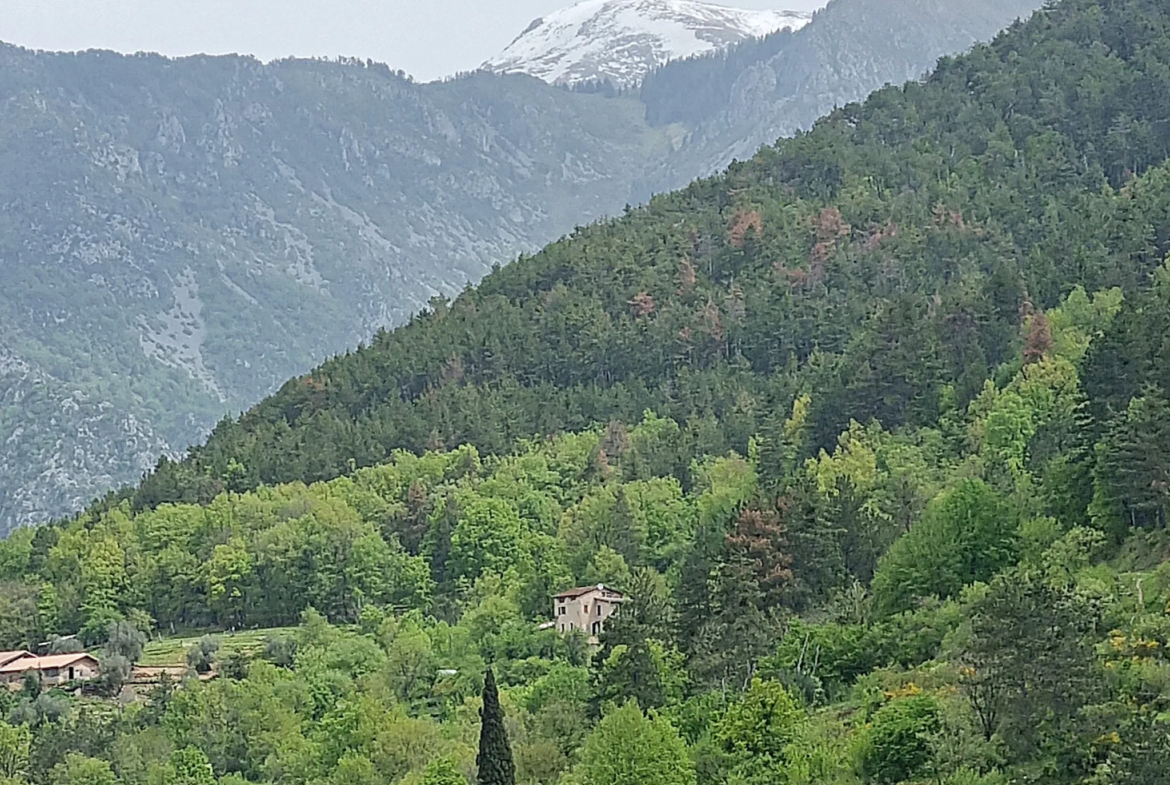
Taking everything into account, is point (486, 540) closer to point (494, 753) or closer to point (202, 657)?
point (202, 657)

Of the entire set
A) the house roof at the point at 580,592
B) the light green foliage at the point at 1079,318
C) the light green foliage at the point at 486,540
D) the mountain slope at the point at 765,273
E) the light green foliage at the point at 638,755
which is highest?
the mountain slope at the point at 765,273

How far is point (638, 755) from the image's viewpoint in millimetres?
44844

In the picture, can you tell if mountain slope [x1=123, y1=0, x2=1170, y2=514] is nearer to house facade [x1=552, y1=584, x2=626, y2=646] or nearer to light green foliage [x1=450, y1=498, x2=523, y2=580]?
light green foliage [x1=450, y1=498, x2=523, y2=580]

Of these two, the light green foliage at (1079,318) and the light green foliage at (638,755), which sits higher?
the light green foliage at (1079,318)

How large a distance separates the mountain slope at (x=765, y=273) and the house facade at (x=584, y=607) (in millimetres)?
21507

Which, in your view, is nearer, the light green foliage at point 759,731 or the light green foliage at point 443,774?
the light green foliage at point 759,731

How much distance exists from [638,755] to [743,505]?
26.9 m

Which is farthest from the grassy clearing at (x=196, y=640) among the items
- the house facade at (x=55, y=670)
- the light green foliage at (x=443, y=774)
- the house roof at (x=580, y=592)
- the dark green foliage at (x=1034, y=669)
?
the dark green foliage at (x=1034, y=669)

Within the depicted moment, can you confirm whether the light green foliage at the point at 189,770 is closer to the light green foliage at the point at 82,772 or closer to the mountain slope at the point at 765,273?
the light green foliage at the point at 82,772

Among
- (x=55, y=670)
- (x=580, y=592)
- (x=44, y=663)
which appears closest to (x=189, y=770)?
(x=580, y=592)

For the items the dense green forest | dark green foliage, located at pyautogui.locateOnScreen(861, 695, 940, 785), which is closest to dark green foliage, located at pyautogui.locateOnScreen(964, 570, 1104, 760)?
the dense green forest

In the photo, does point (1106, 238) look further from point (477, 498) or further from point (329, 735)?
point (329, 735)

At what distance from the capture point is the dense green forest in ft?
151

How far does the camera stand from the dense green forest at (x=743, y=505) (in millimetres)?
46031
